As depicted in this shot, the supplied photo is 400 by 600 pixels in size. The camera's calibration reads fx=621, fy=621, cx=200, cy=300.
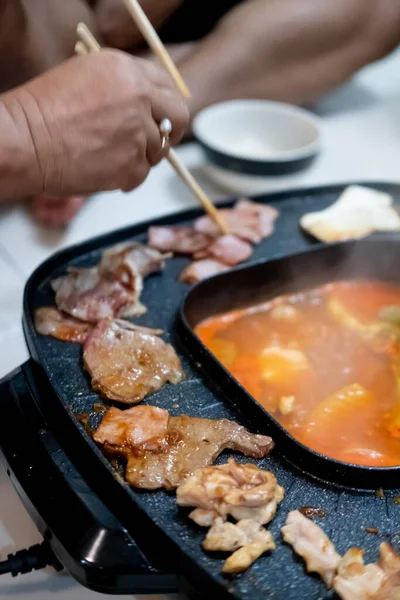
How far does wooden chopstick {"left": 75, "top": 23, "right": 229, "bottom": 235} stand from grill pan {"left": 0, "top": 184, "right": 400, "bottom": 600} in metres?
0.39

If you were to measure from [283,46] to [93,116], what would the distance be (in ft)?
4.42

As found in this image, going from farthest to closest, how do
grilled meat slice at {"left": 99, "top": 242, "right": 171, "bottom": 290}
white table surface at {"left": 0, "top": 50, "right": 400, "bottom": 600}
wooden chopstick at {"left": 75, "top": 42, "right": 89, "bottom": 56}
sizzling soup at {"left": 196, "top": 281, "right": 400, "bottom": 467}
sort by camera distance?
grilled meat slice at {"left": 99, "top": 242, "right": 171, "bottom": 290} → wooden chopstick at {"left": 75, "top": 42, "right": 89, "bottom": 56} → sizzling soup at {"left": 196, "top": 281, "right": 400, "bottom": 467} → white table surface at {"left": 0, "top": 50, "right": 400, "bottom": 600}

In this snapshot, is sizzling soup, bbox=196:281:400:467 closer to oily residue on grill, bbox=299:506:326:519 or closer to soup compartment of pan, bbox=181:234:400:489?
soup compartment of pan, bbox=181:234:400:489

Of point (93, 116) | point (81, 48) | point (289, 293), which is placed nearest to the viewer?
point (93, 116)

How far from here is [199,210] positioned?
5.70ft

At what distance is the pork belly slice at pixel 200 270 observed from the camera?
4.96ft

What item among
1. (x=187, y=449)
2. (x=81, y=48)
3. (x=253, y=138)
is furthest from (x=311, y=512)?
(x=253, y=138)

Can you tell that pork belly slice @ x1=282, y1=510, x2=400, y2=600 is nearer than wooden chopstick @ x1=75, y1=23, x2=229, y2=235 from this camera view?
Yes

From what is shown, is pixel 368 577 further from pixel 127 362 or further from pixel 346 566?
pixel 127 362

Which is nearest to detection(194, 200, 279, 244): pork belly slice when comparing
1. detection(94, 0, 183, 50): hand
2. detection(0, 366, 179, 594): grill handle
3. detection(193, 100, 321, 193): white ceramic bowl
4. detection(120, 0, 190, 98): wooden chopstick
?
detection(193, 100, 321, 193): white ceramic bowl

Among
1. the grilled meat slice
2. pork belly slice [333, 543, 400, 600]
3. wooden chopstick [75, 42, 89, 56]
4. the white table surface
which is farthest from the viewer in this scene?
the grilled meat slice

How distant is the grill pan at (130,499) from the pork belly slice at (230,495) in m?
0.03

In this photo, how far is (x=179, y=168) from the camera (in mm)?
1490

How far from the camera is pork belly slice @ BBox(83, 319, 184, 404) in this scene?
1179mm
